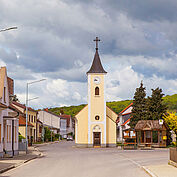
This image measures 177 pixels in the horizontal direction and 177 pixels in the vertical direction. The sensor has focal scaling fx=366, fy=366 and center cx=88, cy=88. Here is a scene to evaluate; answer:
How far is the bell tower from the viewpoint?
58406 millimetres

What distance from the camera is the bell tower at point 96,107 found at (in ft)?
192

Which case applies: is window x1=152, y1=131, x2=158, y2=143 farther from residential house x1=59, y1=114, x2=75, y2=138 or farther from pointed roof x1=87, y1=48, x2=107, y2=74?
residential house x1=59, y1=114, x2=75, y2=138

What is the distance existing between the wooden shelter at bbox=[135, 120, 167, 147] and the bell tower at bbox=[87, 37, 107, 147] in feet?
24.0

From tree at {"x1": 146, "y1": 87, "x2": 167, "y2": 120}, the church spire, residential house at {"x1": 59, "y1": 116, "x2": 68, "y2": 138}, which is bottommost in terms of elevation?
residential house at {"x1": 59, "y1": 116, "x2": 68, "y2": 138}

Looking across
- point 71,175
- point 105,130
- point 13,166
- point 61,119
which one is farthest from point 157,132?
point 61,119

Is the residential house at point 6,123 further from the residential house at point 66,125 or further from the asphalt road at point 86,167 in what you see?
the residential house at point 66,125

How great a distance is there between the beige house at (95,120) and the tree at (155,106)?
23.2 feet

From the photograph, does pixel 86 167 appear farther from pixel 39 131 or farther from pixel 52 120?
pixel 52 120

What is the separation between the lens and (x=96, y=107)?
5903 centimetres

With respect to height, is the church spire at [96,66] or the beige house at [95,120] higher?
the church spire at [96,66]

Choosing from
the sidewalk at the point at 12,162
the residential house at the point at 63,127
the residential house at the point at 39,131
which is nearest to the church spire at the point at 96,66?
the residential house at the point at 39,131

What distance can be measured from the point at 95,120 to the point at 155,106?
9.90m

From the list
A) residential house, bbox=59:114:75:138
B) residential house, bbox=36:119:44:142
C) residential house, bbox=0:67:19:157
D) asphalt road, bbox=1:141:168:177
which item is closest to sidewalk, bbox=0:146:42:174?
asphalt road, bbox=1:141:168:177

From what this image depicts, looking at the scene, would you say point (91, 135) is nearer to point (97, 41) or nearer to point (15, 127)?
point (97, 41)
